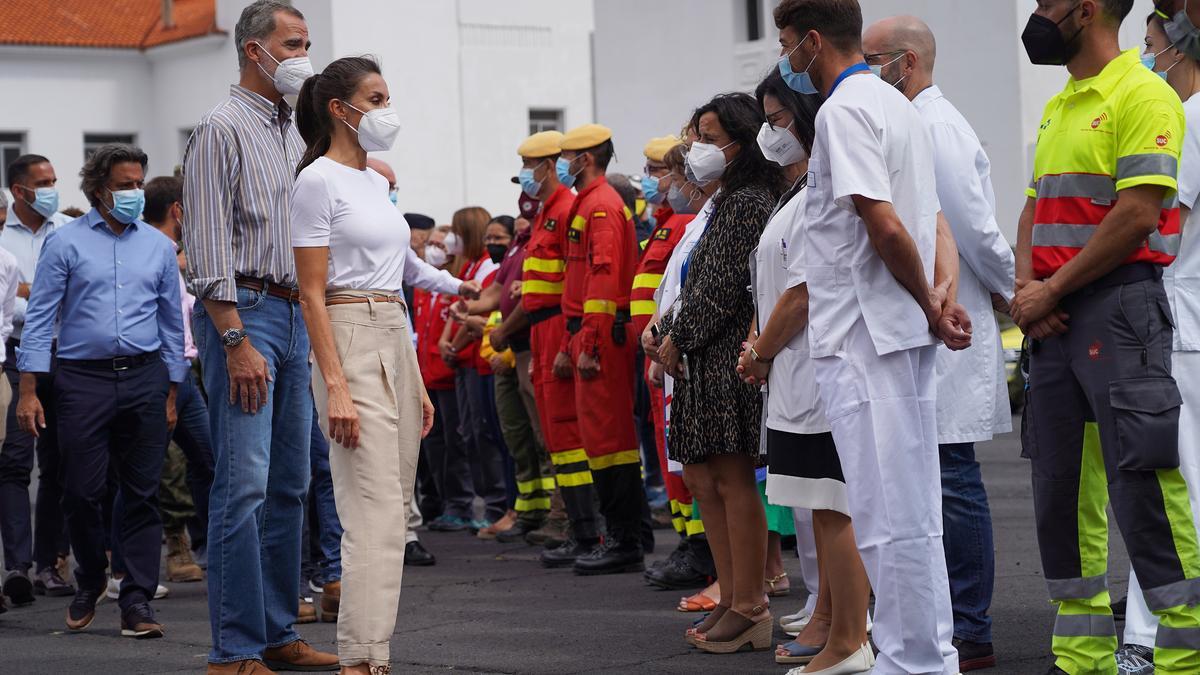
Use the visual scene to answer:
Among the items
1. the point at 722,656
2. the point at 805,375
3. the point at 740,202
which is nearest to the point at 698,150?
the point at 740,202

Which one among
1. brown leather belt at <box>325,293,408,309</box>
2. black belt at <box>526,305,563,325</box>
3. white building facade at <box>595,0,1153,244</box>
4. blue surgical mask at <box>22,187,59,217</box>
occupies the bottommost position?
black belt at <box>526,305,563,325</box>

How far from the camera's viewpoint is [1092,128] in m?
5.00

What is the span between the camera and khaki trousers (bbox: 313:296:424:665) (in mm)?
5520

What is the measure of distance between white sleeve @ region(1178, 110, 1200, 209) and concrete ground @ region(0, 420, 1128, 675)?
1790 mm

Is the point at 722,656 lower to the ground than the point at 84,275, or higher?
lower

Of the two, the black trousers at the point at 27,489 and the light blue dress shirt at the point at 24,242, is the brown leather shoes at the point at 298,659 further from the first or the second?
the light blue dress shirt at the point at 24,242

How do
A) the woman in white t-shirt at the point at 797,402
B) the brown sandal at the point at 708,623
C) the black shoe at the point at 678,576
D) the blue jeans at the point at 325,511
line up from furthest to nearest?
1. the black shoe at the point at 678,576
2. the blue jeans at the point at 325,511
3. the brown sandal at the point at 708,623
4. the woman in white t-shirt at the point at 797,402

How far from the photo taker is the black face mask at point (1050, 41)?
16.7 ft

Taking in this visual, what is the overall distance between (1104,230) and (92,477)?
16.7ft

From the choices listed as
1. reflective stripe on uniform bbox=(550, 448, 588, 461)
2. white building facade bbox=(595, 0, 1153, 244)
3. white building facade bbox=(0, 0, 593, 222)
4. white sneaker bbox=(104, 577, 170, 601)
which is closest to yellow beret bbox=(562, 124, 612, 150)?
reflective stripe on uniform bbox=(550, 448, 588, 461)

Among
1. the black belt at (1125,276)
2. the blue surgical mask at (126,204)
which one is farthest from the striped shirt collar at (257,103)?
the black belt at (1125,276)

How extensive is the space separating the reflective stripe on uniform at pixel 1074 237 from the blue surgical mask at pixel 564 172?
4.66 meters

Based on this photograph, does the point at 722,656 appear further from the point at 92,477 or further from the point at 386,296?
the point at 92,477

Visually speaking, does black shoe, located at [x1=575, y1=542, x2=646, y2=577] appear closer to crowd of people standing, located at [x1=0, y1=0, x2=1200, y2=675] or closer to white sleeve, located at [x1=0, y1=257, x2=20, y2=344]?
crowd of people standing, located at [x1=0, y1=0, x2=1200, y2=675]
